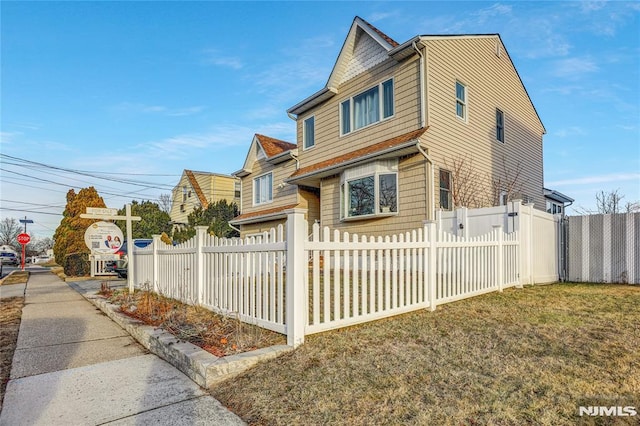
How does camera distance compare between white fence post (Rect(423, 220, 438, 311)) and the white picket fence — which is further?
white fence post (Rect(423, 220, 438, 311))

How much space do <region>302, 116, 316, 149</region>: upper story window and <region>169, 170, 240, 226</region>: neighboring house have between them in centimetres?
1426

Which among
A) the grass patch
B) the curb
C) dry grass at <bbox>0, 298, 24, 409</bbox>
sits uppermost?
the curb

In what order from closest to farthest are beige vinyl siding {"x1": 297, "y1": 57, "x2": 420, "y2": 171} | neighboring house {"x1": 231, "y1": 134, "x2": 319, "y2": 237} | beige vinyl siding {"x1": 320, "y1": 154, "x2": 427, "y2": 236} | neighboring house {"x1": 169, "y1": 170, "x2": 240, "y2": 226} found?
beige vinyl siding {"x1": 320, "y1": 154, "x2": 427, "y2": 236}, beige vinyl siding {"x1": 297, "y1": 57, "x2": 420, "y2": 171}, neighboring house {"x1": 231, "y1": 134, "x2": 319, "y2": 237}, neighboring house {"x1": 169, "y1": 170, "x2": 240, "y2": 226}

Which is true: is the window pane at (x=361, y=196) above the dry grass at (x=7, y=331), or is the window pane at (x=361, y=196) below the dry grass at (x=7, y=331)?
above

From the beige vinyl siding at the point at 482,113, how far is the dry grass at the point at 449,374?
6.77 metres

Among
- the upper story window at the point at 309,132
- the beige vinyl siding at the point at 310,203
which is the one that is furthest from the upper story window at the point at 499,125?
the beige vinyl siding at the point at 310,203

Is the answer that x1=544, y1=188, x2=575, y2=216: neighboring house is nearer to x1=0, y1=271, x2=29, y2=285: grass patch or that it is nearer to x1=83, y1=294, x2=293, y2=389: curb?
x1=83, y1=294, x2=293, y2=389: curb

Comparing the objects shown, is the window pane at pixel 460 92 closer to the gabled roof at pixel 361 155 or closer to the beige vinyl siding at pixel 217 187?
the gabled roof at pixel 361 155

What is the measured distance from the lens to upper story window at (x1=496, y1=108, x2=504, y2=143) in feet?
43.8

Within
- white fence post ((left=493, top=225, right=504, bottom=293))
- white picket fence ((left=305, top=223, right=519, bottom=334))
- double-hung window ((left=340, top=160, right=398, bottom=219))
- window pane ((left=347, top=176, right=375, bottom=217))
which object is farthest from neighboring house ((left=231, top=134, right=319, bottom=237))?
white picket fence ((left=305, top=223, right=519, bottom=334))

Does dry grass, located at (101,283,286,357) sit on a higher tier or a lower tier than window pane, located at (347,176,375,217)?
lower

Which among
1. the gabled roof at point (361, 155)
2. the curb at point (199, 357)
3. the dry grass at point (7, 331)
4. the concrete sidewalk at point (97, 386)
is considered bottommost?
the dry grass at point (7, 331)

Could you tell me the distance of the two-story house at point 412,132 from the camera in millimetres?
10164

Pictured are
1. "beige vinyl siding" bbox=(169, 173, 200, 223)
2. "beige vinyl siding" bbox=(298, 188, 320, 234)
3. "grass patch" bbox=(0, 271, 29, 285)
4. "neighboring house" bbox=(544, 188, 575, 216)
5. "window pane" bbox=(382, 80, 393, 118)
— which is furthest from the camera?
"beige vinyl siding" bbox=(169, 173, 200, 223)
